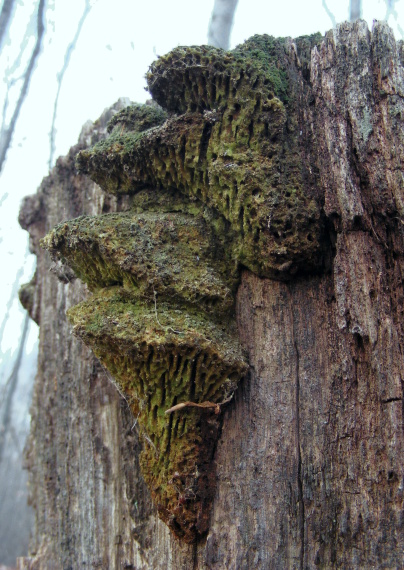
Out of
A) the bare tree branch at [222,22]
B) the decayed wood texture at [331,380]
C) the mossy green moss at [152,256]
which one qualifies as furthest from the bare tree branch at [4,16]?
the decayed wood texture at [331,380]

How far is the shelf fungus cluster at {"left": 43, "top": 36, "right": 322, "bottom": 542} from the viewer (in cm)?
198

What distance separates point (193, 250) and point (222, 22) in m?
6.82

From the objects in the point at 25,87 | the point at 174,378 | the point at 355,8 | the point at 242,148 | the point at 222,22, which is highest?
the point at 355,8

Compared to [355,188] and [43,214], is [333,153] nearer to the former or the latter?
[355,188]

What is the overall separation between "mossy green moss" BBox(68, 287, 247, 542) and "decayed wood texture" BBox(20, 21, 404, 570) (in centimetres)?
9

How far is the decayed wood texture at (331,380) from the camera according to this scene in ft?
5.90

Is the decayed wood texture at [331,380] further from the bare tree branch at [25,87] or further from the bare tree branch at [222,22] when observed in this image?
the bare tree branch at [25,87]

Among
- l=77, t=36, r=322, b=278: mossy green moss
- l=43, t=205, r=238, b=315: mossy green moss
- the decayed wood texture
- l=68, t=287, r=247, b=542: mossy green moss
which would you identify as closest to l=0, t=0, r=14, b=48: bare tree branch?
l=77, t=36, r=322, b=278: mossy green moss

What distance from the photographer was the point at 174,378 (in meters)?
2.00

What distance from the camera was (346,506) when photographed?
1800 millimetres

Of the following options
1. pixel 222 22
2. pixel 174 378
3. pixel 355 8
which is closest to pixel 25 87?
pixel 222 22

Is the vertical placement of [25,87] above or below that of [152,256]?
above

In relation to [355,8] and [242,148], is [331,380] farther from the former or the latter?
[355,8]

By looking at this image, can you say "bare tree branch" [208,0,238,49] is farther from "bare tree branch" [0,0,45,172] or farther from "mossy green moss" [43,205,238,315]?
"mossy green moss" [43,205,238,315]
